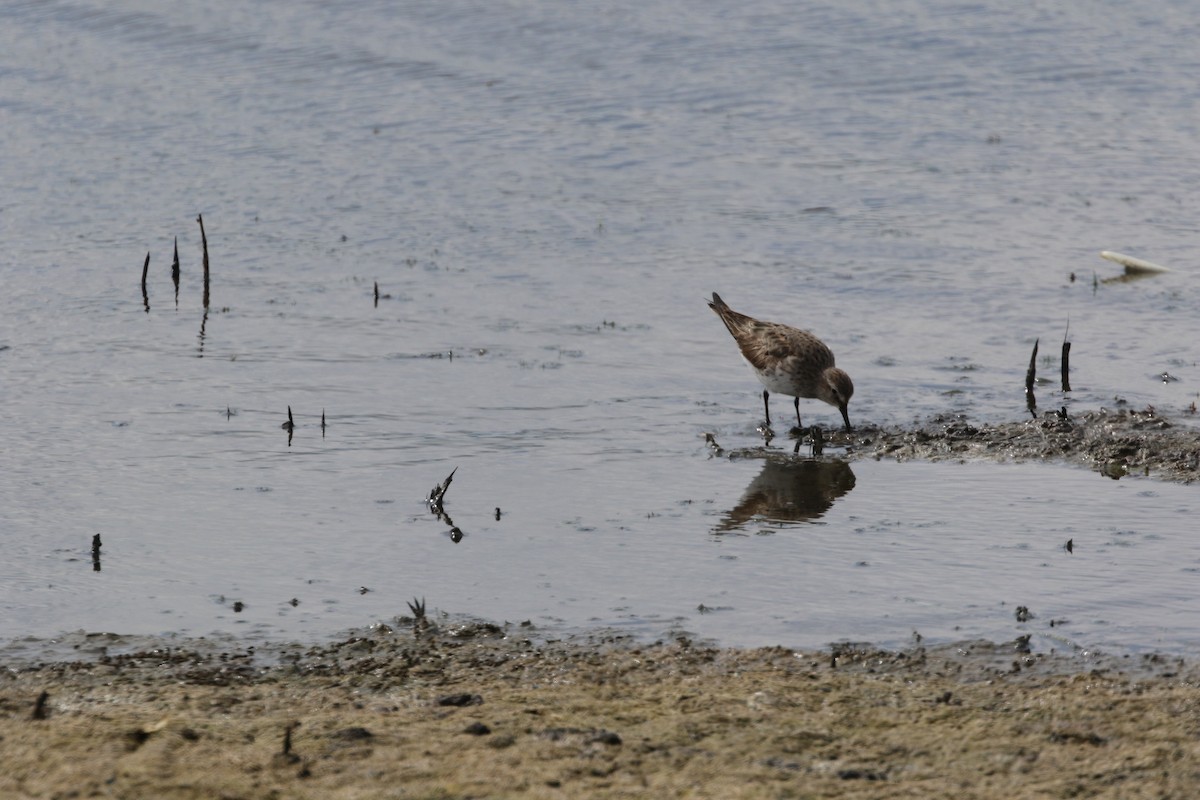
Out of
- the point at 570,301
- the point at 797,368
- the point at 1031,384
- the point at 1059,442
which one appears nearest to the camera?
the point at 1059,442

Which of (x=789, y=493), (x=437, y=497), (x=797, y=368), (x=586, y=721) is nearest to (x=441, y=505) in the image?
(x=437, y=497)

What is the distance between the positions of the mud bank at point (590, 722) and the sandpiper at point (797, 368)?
3894 mm

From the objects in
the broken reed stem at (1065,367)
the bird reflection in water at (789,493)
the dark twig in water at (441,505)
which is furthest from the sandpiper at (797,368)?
the dark twig in water at (441,505)

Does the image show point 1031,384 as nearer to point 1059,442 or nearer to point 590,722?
point 1059,442

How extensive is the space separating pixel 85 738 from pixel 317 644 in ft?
5.03

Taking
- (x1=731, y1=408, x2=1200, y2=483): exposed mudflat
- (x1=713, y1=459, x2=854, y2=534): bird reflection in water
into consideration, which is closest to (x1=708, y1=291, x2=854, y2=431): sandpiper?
(x1=731, y1=408, x2=1200, y2=483): exposed mudflat

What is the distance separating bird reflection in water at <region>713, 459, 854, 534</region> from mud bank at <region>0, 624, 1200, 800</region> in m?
2.05

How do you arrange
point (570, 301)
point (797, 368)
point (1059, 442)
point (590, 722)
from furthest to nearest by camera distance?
point (570, 301), point (797, 368), point (1059, 442), point (590, 722)

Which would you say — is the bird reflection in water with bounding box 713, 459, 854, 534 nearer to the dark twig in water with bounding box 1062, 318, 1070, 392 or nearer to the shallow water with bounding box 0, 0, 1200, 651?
the shallow water with bounding box 0, 0, 1200, 651

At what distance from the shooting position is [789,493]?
9609 millimetres

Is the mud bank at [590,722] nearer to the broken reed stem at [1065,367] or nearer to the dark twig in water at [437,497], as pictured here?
the dark twig in water at [437,497]

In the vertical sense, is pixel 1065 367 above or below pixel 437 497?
above

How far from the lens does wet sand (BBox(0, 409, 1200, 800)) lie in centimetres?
537

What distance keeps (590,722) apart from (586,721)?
2 centimetres
